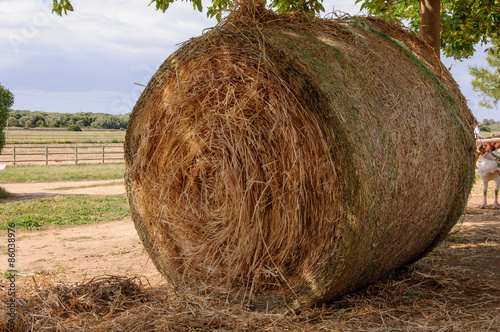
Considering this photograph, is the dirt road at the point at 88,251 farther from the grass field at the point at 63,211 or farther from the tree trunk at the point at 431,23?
the tree trunk at the point at 431,23

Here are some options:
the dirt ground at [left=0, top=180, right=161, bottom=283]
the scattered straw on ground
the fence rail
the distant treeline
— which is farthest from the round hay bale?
the distant treeline

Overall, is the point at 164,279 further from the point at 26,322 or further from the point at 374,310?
the point at 374,310

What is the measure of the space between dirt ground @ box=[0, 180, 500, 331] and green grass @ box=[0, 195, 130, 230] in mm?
481

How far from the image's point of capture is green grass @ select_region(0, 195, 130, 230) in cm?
832

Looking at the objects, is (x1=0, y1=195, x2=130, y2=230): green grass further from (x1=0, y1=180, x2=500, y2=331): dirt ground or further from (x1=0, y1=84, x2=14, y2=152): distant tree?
(x1=0, y1=84, x2=14, y2=152): distant tree

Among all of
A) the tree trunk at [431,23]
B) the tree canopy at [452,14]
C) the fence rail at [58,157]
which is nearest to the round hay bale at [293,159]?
the tree trunk at [431,23]

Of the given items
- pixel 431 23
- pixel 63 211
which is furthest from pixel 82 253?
pixel 431 23

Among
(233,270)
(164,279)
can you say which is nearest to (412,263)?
(233,270)

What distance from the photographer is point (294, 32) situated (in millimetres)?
3705

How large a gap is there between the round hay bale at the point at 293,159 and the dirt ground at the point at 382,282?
0.81 ft

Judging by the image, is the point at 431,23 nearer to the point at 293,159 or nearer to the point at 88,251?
the point at 293,159

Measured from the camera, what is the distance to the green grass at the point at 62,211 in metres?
8.32

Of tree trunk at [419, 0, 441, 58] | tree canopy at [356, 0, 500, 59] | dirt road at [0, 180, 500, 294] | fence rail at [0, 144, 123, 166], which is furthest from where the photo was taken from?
fence rail at [0, 144, 123, 166]

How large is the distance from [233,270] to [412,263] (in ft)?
6.73
